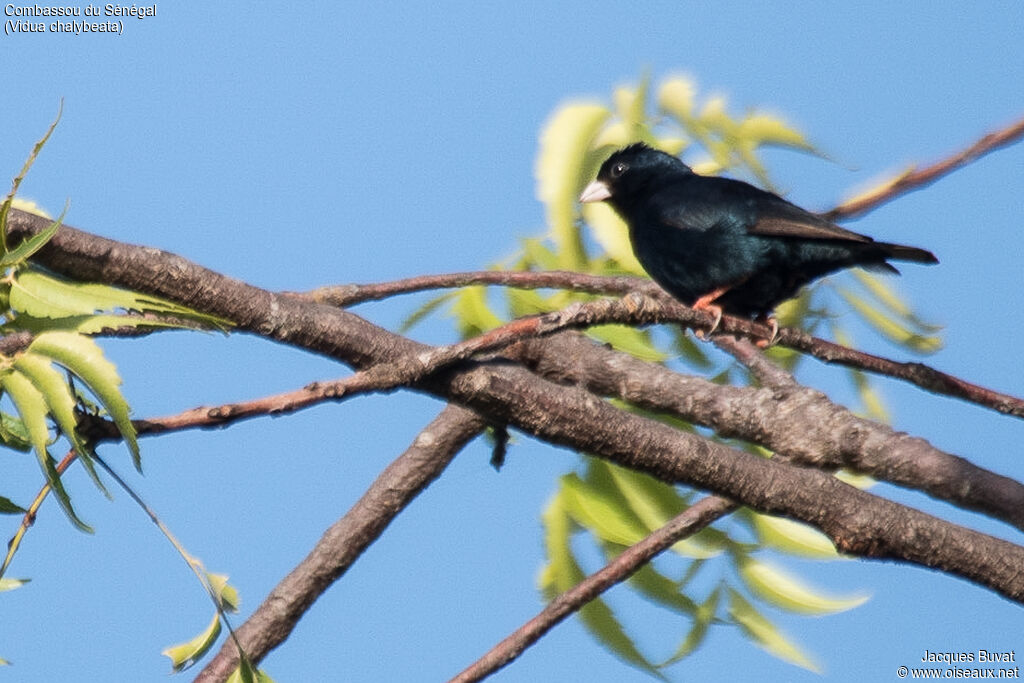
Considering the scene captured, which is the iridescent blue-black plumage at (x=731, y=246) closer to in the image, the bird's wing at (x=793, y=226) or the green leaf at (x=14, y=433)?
the bird's wing at (x=793, y=226)

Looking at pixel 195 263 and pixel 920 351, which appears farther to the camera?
pixel 920 351

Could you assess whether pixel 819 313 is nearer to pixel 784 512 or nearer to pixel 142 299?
pixel 784 512

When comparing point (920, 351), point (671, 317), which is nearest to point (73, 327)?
point (671, 317)

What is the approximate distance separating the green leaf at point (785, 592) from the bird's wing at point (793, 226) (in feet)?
7.72

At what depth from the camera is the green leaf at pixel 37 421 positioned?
1.86 m

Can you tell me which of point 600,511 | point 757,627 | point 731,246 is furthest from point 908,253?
point 600,511

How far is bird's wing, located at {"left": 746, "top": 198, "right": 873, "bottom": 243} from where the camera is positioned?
5375mm

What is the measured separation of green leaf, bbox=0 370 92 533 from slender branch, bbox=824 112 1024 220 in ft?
5.88

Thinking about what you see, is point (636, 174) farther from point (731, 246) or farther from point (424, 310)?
point (424, 310)

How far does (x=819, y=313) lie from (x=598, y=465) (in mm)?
1058

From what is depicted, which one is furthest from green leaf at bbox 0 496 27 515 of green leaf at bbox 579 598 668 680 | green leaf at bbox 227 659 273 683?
green leaf at bbox 579 598 668 680

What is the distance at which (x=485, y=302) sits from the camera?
3459 millimetres

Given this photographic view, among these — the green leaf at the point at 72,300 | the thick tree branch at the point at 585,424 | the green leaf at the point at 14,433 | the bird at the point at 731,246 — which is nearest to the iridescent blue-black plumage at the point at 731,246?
the bird at the point at 731,246

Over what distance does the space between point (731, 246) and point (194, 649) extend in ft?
13.0
